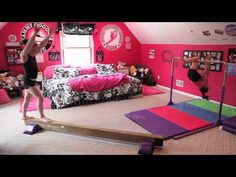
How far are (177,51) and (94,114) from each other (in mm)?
3002

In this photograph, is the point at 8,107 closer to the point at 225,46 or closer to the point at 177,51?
the point at 177,51

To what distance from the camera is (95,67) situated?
5531 mm

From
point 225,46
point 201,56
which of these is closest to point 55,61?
point 201,56

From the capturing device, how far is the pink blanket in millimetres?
4273

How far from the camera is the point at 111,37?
627 cm

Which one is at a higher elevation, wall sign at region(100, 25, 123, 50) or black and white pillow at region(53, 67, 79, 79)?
wall sign at region(100, 25, 123, 50)

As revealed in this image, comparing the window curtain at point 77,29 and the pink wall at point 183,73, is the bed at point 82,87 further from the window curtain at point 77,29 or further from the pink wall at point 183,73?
the pink wall at point 183,73

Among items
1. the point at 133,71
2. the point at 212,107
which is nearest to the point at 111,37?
the point at 133,71

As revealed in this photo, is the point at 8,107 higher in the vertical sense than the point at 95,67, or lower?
lower

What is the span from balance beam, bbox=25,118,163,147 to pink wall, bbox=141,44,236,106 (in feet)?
8.21

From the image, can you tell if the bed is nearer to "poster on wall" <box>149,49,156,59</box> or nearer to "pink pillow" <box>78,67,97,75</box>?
"pink pillow" <box>78,67,97,75</box>

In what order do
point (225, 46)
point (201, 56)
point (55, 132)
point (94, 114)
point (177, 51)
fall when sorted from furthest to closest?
point (177, 51) < point (201, 56) < point (225, 46) < point (94, 114) < point (55, 132)

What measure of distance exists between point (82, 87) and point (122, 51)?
8.95 ft

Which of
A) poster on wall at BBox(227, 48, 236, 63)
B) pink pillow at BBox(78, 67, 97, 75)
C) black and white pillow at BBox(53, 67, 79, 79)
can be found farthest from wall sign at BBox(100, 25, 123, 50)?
poster on wall at BBox(227, 48, 236, 63)
